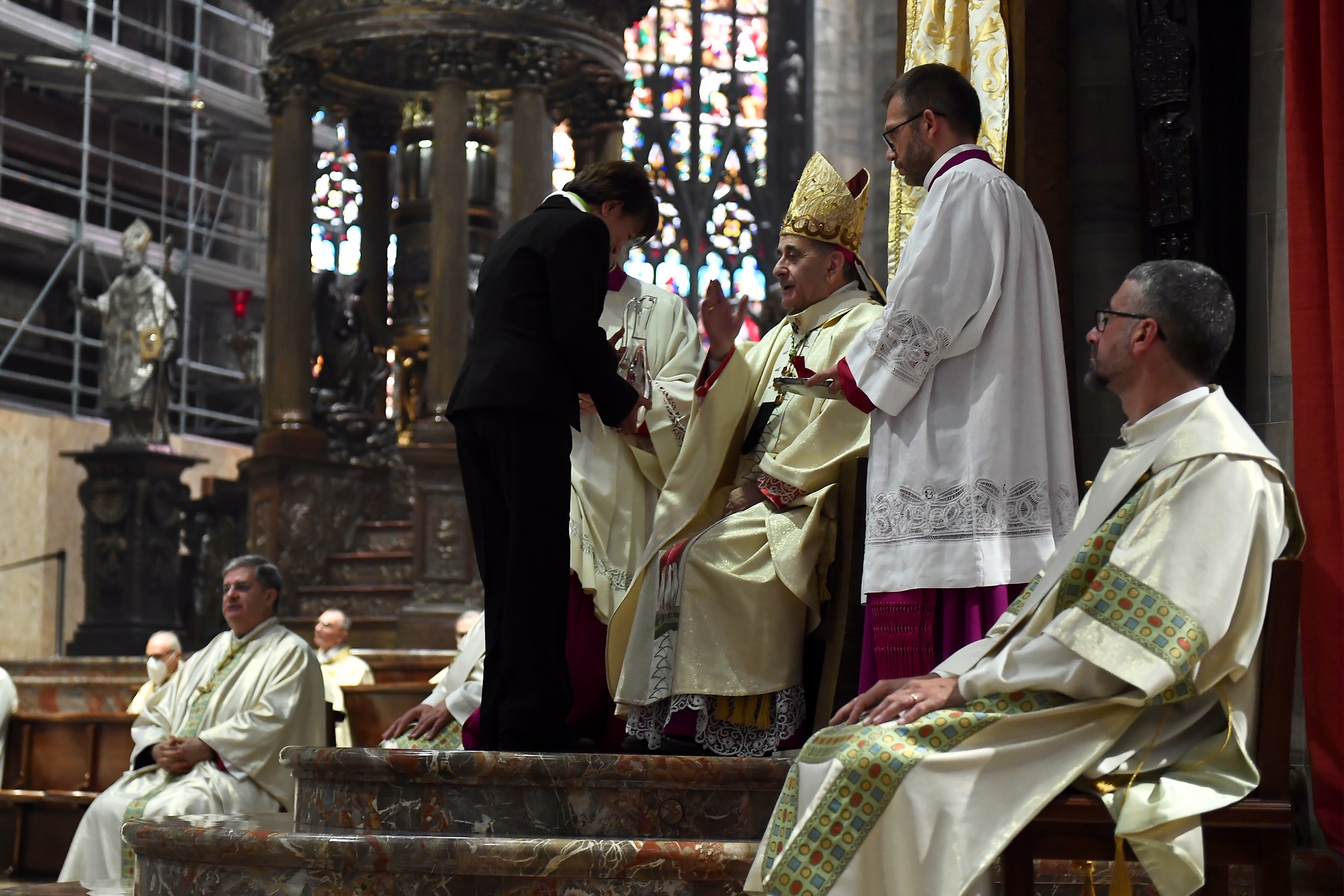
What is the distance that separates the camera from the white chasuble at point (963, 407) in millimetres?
3709

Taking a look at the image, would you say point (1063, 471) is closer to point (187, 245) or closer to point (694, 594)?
point (694, 594)

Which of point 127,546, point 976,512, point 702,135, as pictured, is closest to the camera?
point 976,512

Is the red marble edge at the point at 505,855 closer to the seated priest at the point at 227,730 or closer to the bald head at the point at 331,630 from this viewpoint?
the seated priest at the point at 227,730

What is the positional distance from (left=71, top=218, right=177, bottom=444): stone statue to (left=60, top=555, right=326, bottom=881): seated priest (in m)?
6.03

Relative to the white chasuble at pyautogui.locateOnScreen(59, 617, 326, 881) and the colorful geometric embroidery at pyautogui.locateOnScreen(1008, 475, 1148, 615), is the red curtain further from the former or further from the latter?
the white chasuble at pyautogui.locateOnScreen(59, 617, 326, 881)

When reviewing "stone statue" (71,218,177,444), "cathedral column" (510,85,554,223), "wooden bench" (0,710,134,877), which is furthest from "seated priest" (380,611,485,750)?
"stone statue" (71,218,177,444)

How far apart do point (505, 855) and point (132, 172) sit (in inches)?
583

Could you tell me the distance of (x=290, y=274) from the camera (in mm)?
11039

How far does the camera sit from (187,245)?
16453 mm

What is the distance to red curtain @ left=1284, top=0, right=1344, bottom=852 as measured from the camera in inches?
154

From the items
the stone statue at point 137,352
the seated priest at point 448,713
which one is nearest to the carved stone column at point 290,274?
the stone statue at point 137,352

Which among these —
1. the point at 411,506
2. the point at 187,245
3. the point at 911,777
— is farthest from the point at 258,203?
the point at 911,777

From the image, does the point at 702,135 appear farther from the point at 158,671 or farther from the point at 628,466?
the point at 628,466

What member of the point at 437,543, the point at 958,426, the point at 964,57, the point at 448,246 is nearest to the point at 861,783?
the point at 958,426
